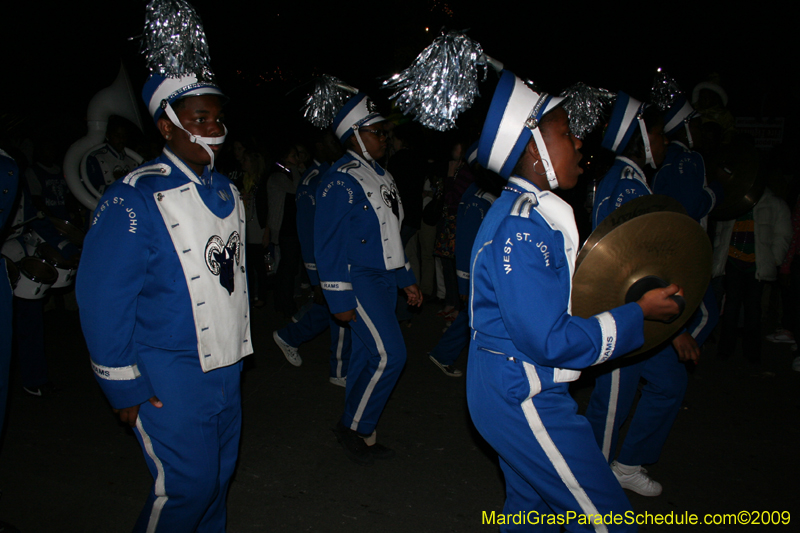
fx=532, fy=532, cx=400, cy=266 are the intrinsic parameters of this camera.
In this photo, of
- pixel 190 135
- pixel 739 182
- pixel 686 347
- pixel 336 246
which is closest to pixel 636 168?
pixel 686 347

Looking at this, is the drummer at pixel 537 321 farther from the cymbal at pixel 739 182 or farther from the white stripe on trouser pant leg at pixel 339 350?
the cymbal at pixel 739 182

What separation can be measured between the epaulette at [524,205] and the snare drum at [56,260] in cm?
419

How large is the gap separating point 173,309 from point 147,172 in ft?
1.98

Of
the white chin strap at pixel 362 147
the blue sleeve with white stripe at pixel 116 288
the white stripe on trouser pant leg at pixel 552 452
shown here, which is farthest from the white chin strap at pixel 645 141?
the blue sleeve with white stripe at pixel 116 288

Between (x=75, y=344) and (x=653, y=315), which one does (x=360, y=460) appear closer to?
(x=653, y=315)

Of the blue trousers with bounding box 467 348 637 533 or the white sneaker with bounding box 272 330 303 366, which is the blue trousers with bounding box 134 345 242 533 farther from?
the white sneaker with bounding box 272 330 303 366

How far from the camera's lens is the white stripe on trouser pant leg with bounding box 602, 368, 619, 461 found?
3299mm

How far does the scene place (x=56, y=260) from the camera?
452 centimetres

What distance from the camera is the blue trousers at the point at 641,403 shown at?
3.32 metres

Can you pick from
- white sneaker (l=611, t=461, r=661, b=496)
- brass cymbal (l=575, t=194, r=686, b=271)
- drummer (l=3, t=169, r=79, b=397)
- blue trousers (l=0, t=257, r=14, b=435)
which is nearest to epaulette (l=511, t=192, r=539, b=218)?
brass cymbal (l=575, t=194, r=686, b=271)

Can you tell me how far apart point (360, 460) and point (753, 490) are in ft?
8.96

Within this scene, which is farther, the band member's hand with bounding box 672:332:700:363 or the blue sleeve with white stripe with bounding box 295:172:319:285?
the blue sleeve with white stripe with bounding box 295:172:319:285

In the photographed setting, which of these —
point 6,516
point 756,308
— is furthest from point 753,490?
point 6,516

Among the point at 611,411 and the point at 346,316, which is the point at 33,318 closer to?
the point at 346,316
